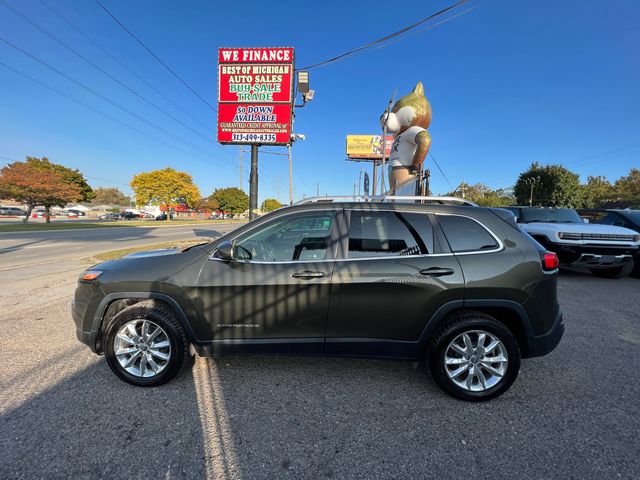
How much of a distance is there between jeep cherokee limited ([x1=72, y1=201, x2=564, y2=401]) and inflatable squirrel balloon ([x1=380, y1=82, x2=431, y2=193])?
9.40m

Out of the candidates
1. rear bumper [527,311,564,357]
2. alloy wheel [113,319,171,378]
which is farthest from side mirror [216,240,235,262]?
rear bumper [527,311,564,357]

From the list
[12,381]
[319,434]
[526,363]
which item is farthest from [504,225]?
[12,381]

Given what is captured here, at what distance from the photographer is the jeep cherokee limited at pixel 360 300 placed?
257 centimetres

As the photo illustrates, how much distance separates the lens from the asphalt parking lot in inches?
75.8

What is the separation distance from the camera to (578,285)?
21.9 ft

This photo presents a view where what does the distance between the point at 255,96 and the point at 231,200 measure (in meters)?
83.2

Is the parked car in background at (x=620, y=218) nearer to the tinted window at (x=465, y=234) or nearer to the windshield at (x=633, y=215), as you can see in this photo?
the windshield at (x=633, y=215)

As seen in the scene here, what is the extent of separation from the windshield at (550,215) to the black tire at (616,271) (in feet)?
4.50

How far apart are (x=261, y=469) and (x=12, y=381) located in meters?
2.58

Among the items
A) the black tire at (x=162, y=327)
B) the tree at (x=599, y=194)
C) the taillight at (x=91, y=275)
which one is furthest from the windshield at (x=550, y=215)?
the tree at (x=599, y=194)

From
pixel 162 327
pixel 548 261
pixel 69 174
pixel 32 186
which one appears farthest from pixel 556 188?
pixel 69 174

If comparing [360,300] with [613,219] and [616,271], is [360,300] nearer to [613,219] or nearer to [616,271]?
[616,271]

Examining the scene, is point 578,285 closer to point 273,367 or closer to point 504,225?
point 504,225

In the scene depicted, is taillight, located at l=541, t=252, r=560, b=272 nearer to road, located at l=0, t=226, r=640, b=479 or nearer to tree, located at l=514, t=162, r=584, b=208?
road, located at l=0, t=226, r=640, b=479
